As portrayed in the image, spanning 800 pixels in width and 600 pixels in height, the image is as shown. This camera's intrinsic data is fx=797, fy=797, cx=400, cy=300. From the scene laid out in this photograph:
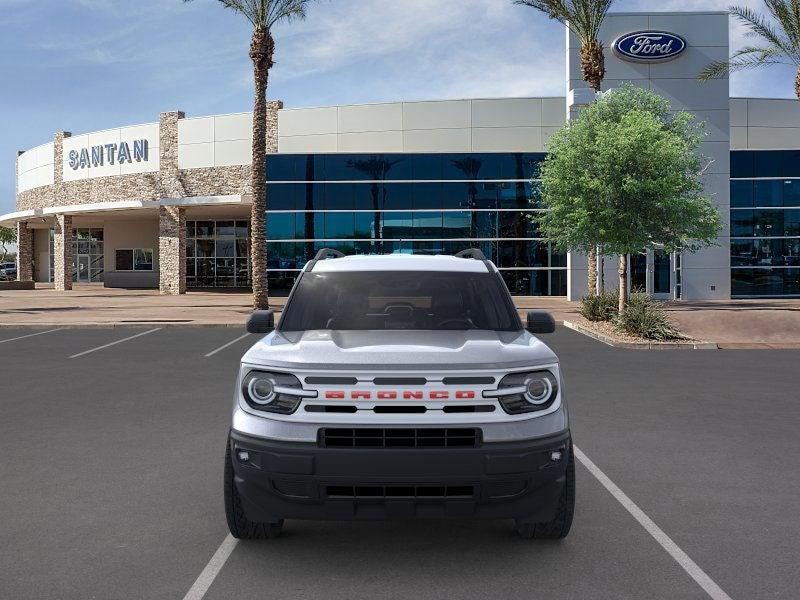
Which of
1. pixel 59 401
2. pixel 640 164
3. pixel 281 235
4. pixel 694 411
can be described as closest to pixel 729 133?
pixel 640 164

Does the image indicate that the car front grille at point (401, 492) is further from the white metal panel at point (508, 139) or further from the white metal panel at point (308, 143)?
the white metal panel at point (308, 143)

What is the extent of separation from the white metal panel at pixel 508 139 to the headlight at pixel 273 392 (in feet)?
112

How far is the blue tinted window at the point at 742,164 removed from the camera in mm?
37156

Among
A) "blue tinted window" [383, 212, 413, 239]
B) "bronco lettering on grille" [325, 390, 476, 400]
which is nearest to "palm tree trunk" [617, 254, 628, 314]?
"blue tinted window" [383, 212, 413, 239]

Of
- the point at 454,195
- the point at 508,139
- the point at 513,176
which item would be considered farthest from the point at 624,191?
the point at 454,195

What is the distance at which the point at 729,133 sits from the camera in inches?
1414

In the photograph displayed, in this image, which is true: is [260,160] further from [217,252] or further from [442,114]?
[217,252]

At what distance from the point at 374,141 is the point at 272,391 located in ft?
113

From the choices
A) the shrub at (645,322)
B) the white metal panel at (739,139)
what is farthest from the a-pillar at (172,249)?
the shrub at (645,322)

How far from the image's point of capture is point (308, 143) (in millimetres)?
38844

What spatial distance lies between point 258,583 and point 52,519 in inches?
77.4

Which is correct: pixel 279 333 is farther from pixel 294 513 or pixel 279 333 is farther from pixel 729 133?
pixel 729 133

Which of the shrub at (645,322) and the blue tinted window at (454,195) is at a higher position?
the blue tinted window at (454,195)

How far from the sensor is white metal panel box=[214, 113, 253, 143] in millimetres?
40906
